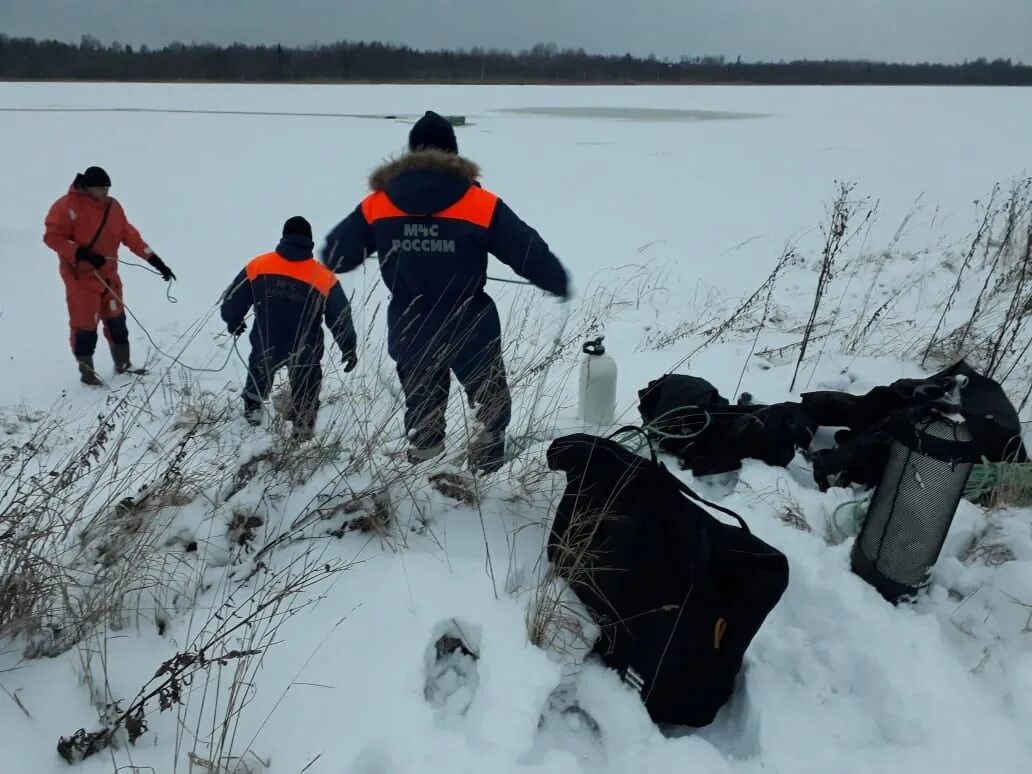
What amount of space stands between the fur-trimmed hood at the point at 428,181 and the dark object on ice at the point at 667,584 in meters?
1.38

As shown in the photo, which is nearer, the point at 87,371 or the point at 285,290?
the point at 285,290

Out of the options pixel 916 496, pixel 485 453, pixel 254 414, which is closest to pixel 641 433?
pixel 485 453

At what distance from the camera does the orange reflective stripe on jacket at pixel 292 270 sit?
379cm

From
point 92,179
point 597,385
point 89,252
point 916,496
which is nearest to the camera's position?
point 916,496

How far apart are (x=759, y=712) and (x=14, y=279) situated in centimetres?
893

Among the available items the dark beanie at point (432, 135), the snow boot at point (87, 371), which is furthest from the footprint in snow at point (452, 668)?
→ the snow boot at point (87, 371)

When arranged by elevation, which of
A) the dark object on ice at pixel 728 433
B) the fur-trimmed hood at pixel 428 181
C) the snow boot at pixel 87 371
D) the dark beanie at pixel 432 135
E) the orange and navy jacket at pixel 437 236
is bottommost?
the snow boot at pixel 87 371

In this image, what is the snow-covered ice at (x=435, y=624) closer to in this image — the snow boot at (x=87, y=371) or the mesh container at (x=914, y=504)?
the mesh container at (x=914, y=504)

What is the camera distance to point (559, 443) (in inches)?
85.3

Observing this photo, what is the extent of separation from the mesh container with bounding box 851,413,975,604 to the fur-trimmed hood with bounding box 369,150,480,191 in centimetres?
185

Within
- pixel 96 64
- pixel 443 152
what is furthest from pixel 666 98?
pixel 96 64

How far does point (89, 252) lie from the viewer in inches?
202

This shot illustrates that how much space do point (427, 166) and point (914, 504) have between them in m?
2.11

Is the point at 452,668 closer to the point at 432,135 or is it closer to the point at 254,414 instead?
the point at 254,414
